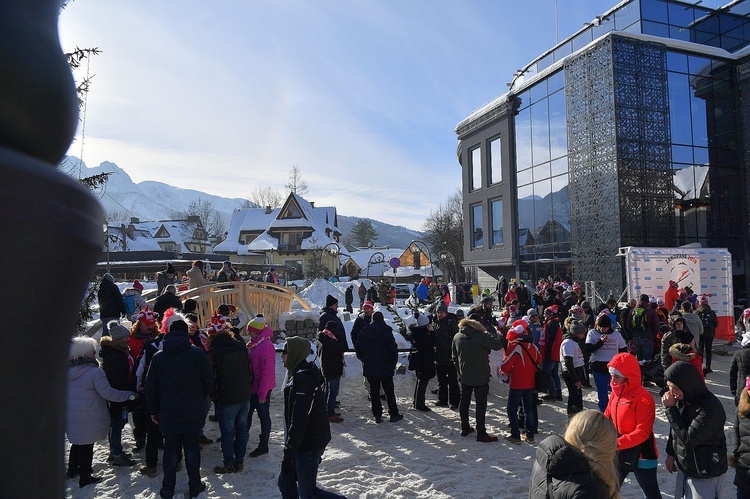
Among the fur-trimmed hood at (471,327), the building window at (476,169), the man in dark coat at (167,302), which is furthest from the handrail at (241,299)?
the building window at (476,169)

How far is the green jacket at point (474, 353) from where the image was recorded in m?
7.65

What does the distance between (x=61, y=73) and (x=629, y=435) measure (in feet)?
16.6

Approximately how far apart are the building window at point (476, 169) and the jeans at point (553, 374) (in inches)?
848

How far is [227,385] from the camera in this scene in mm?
→ 6246

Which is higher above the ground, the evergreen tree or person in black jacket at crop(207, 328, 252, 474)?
the evergreen tree

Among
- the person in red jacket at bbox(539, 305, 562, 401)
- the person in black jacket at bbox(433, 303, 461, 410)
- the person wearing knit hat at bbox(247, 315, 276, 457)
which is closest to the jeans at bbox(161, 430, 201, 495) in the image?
the person wearing knit hat at bbox(247, 315, 276, 457)

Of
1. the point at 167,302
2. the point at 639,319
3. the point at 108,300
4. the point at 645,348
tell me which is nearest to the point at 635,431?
the point at 639,319

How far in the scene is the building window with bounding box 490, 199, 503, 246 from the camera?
1117 inches

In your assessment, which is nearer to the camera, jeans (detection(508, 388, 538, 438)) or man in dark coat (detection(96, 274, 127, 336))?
jeans (detection(508, 388, 538, 438))

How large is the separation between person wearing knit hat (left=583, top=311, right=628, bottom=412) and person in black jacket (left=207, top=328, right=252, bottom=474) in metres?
5.22

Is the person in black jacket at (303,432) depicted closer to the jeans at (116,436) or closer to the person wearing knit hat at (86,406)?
the person wearing knit hat at (86,406)

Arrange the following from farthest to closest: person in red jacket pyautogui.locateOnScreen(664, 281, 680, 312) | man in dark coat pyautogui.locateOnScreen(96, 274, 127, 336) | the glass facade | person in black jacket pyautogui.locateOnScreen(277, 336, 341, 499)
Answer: the glass facade → person in red jacket pyautogui.locateOnScreen(664, 281, 680, 312) → man in dark coat pyautogui.locateOnScreen(96, 274, 127, 336) → person in black jacket pyautogui.locateOnScreen(277, 336, 341, 499)

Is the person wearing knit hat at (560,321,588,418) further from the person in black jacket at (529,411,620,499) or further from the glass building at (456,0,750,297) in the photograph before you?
the glass building at (456,0,750,297)

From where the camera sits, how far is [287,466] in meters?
4.61
